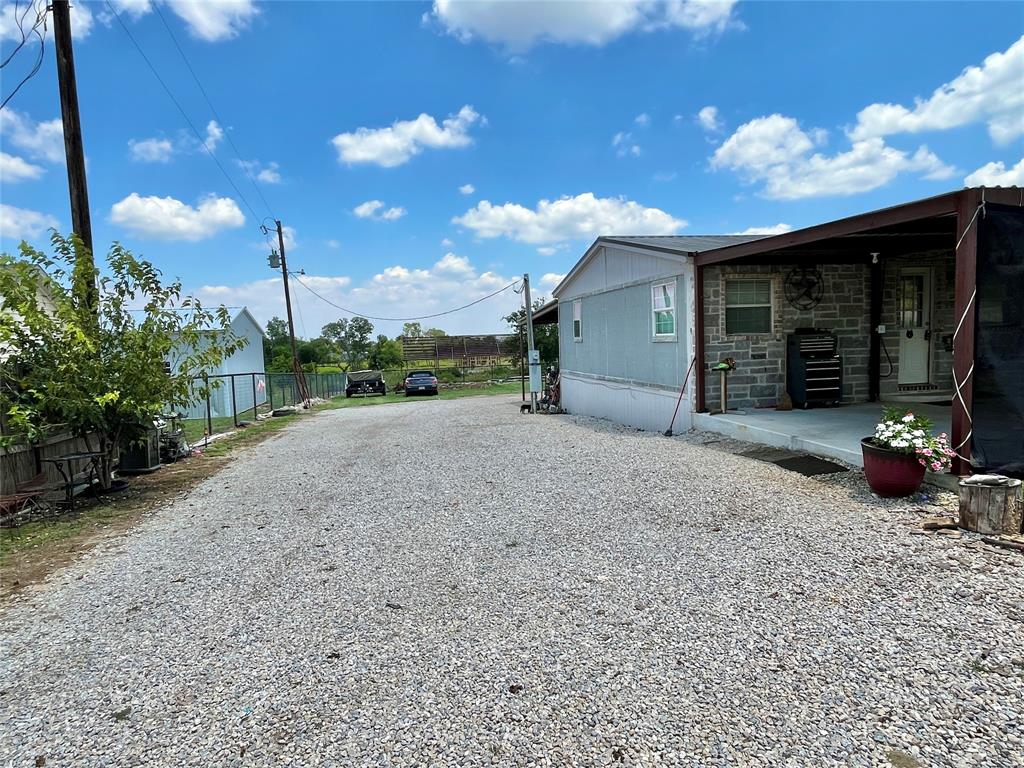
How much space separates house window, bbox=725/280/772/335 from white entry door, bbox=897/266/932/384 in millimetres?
2192

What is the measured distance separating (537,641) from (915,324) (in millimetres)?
9410

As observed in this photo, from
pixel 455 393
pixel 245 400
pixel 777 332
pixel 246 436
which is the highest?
pixel 777 332

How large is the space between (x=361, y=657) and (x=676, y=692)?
150 cm

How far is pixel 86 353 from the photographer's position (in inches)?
256

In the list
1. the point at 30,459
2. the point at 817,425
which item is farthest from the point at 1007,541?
the point at 30,459

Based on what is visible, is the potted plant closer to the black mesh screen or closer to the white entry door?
the black mesh screen

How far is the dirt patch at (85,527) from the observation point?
459cm

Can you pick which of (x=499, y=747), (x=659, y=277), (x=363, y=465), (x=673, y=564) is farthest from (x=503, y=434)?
(x=499, y=747)

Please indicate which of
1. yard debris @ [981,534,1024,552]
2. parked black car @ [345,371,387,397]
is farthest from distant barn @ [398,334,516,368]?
yard debris @ [981,534,1024,552]

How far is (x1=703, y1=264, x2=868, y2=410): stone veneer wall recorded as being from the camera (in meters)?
9.14

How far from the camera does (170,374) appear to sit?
7.53m

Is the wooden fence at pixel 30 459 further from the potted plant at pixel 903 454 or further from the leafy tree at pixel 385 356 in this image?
the leafy tree at pixel 385 356

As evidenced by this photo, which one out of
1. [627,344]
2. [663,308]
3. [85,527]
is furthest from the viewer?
[627,344]

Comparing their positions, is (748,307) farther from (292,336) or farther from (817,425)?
(292,336)
